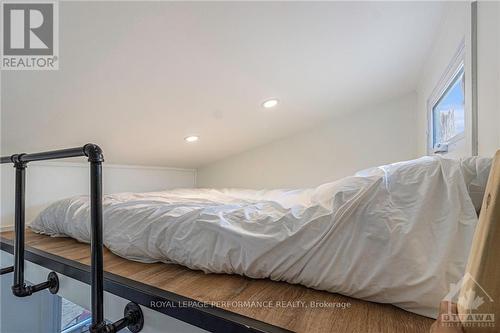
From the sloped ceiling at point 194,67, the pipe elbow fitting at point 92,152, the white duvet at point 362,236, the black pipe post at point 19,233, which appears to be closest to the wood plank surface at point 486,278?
the white duvet at point 362,236

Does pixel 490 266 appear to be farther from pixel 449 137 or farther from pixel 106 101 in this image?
pixel 106 101

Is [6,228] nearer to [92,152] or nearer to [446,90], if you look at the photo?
[92,152]

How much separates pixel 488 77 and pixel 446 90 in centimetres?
89

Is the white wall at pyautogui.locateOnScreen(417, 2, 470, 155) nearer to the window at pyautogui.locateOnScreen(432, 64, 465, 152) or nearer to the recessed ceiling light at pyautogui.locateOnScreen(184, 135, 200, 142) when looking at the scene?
the window at pyautogui.locateOnScreen(432, 64, 465, 152)

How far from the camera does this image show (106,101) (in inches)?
68.7

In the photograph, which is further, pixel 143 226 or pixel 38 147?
pixel 38 147

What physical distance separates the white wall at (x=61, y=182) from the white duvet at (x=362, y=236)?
5.36ft

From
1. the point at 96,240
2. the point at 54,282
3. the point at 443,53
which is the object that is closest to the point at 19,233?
the point at 54,282

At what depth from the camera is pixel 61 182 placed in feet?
7.57

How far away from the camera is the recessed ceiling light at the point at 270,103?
241 cm

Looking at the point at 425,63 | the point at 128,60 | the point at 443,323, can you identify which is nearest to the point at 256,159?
the point at 425,63

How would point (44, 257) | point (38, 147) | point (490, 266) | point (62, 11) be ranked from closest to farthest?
point (490, 266), point (62, 11), point (44, 257), point (38, 147)

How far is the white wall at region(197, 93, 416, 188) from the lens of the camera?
303 cm

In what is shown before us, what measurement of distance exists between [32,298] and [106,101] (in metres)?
1.48
